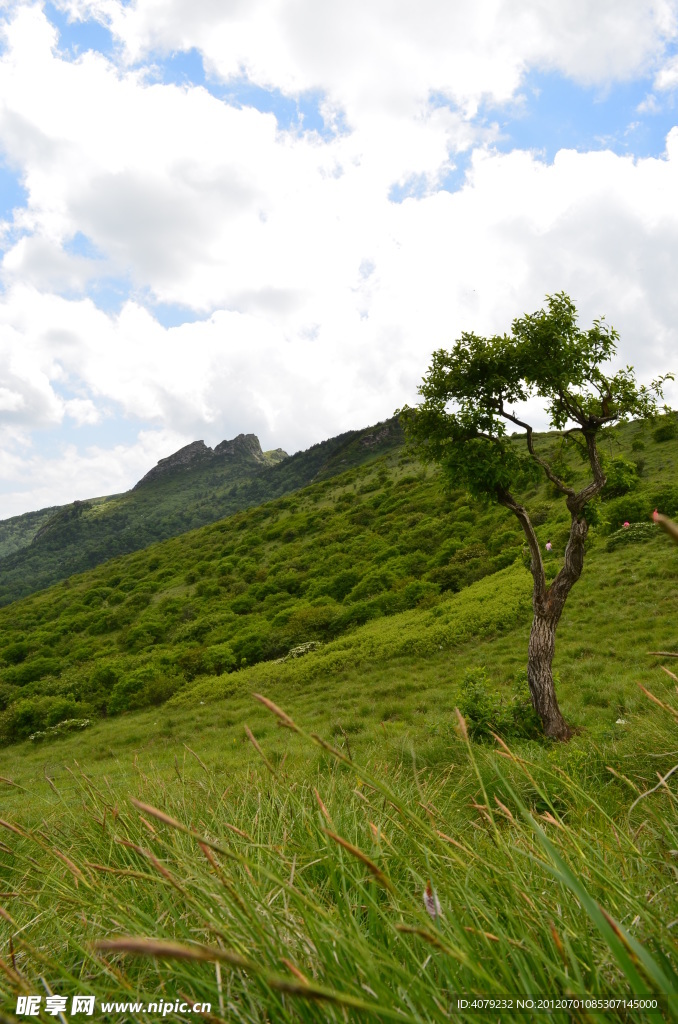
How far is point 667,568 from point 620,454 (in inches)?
787

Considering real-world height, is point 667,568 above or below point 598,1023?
below

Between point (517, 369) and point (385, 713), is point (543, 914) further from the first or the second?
point (385, 713)

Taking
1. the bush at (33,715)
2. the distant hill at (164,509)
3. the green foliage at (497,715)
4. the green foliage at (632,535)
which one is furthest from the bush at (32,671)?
the distant hill at (164,509)

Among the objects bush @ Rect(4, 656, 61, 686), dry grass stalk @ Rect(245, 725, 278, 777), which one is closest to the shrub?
bush @ Rect(4, 656, 61, 686)

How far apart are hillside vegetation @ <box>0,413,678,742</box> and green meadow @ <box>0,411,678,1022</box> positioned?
8.4 inches

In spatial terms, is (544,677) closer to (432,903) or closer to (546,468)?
(546,468)

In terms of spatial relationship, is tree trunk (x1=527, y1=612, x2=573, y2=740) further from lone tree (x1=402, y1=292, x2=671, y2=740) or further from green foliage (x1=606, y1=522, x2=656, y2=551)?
green foliage (x1=606, y1=522, x2=656, y2=551)

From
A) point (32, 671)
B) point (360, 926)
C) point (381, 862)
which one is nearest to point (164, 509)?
point (32, 671)

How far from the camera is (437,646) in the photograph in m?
20.7

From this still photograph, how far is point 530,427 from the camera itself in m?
10.9

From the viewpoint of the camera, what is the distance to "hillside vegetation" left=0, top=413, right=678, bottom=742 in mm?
25688

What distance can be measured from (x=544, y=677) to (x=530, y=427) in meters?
4.70

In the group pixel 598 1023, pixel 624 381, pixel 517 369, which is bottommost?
pixel 598 1023

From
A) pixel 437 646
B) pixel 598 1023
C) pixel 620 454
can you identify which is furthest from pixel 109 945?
pixel 620 454
